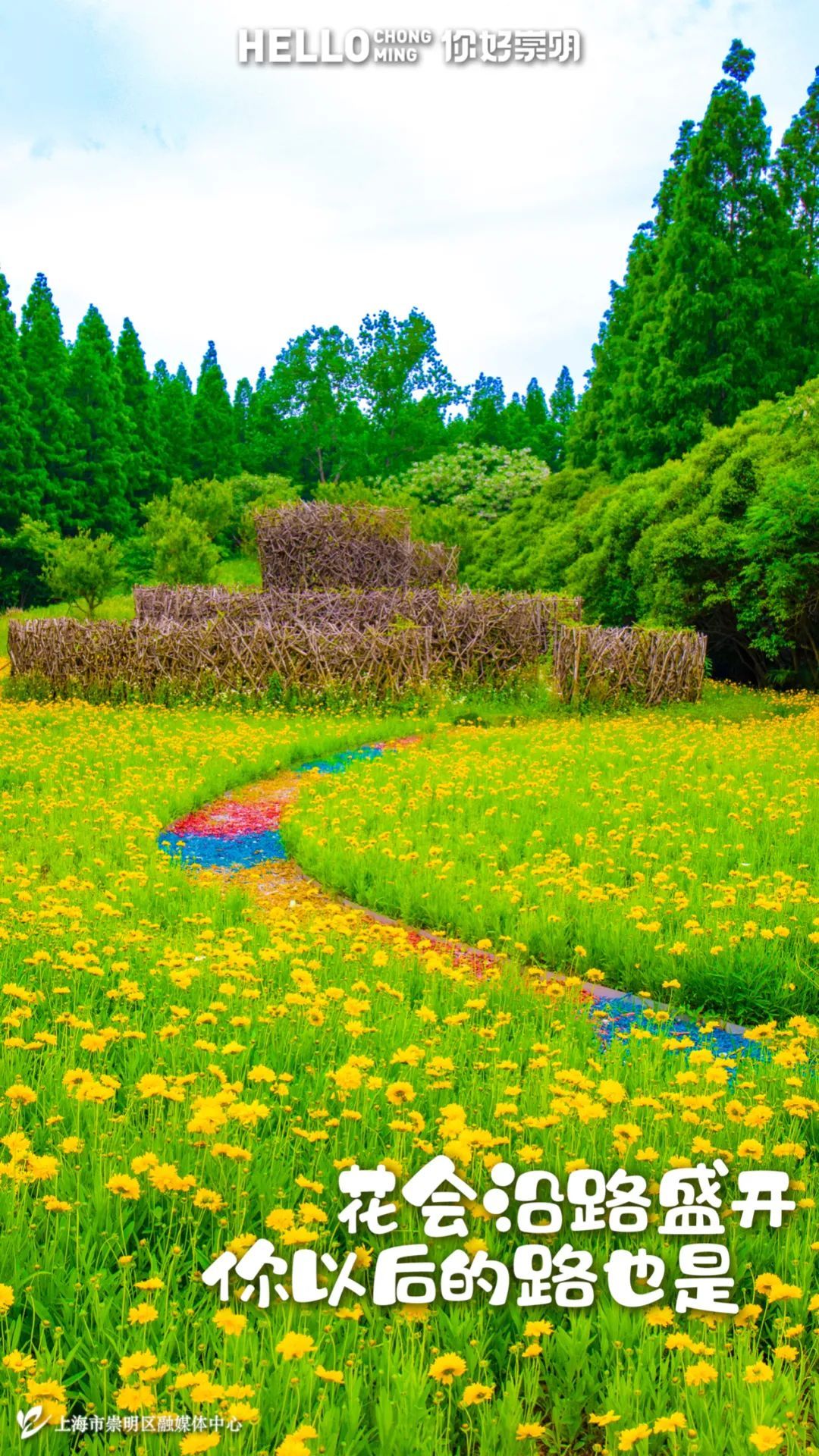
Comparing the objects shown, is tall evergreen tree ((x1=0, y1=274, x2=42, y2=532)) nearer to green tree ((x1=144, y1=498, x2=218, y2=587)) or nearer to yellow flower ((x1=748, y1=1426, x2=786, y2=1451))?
green tree ((x1=144, y1=498, x2=218, y2=587))

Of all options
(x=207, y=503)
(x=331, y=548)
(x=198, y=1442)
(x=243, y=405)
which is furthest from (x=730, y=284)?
(x=243, y=405)

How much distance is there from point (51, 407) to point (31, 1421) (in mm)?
48662

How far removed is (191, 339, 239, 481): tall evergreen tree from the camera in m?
60.0

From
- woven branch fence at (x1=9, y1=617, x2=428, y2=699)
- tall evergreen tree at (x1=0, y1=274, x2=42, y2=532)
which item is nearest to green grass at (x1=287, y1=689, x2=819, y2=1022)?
woven branch fence at (x1=9, y1=617, x2=428, y2=699)

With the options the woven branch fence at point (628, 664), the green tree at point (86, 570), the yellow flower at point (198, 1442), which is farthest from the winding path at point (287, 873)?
the green tree at point (86, 570)

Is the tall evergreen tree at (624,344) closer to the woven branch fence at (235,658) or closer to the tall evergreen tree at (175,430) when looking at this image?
the woven branch fence at (235,658)

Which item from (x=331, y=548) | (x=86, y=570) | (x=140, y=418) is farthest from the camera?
(x=140, y=418)

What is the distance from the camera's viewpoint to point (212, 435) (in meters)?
60.2

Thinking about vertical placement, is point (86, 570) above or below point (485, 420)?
below

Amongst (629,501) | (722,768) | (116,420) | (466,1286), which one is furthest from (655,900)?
(116,420)

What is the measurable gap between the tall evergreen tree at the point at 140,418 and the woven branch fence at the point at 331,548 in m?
27.3

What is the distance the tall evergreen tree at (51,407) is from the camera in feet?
145

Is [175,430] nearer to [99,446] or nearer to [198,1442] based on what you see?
[99,446]

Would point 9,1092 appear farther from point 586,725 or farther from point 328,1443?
point 586,725
